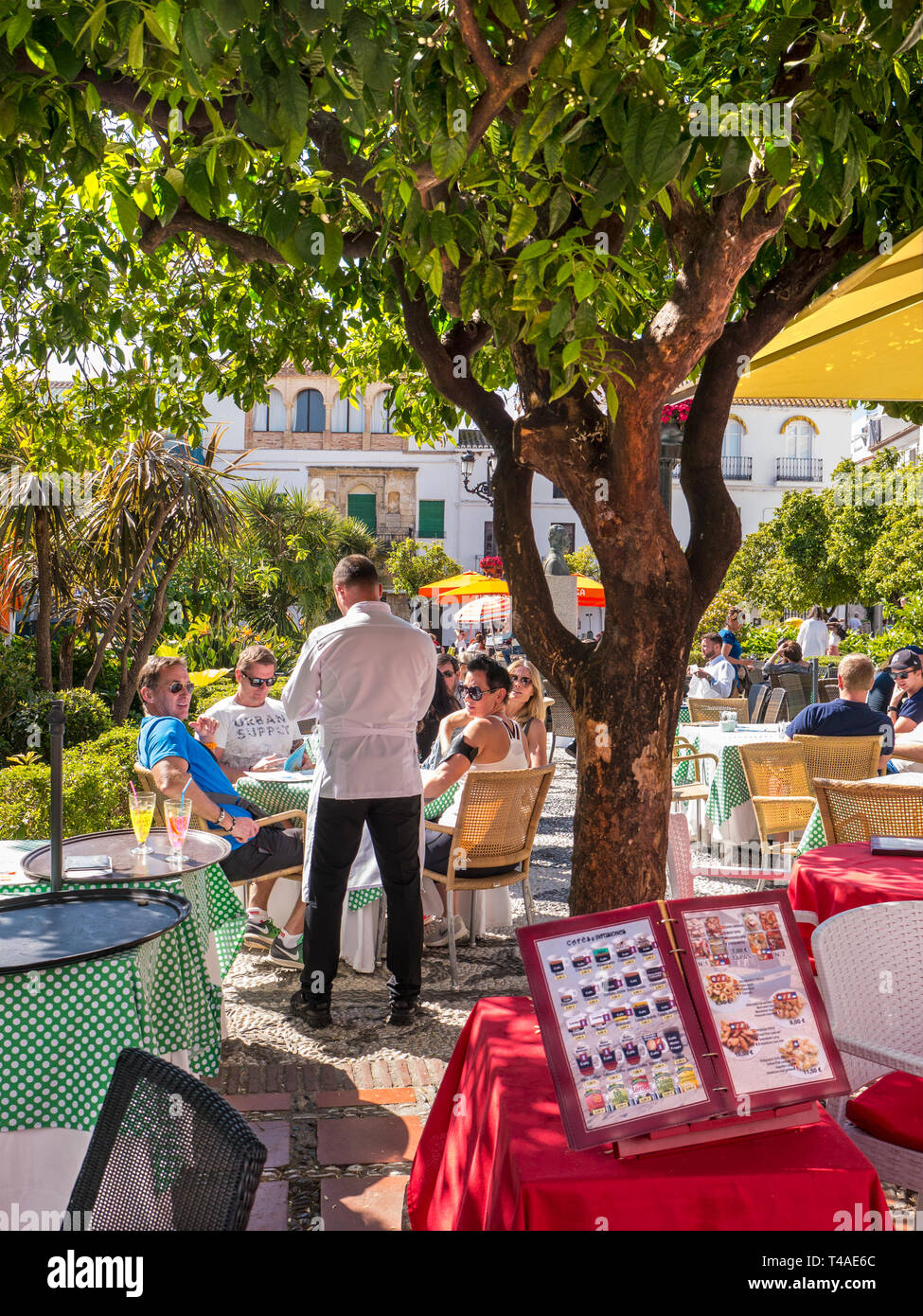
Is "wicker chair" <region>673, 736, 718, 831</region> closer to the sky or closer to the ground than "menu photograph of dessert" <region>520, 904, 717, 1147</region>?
closer to the ground

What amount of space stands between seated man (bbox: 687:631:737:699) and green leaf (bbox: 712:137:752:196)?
10.1 meters

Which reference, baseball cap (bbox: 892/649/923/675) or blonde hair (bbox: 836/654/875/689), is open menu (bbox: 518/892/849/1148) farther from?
baseball cap (bbox: 892/649/923/675)

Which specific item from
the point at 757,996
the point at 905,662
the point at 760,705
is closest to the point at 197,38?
the point at 757,996

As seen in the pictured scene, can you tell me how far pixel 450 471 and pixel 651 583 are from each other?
1931 inches

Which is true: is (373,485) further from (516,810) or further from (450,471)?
(516,810)

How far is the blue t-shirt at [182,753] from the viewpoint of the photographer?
5.09 metres

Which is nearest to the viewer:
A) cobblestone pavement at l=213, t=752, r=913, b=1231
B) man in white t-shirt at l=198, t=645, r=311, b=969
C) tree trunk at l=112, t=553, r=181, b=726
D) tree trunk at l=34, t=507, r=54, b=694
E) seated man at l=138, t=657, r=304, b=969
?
cobblestone pavement at l=213, t=752, r=913, b=1231

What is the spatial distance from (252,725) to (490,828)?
1891mm

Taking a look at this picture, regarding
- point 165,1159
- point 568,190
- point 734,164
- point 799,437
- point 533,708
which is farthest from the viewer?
point 799,437

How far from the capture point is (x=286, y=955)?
5.76 meters

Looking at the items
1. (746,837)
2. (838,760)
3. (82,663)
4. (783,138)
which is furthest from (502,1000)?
(82,663)

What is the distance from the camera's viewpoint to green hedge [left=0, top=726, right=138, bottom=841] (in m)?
6.67

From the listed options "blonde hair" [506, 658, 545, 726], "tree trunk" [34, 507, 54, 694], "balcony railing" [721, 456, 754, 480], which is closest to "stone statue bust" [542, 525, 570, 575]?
"tree trunk" [34, 507, 54, 694]

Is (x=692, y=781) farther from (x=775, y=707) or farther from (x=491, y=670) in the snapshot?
(x=775, y=707)
